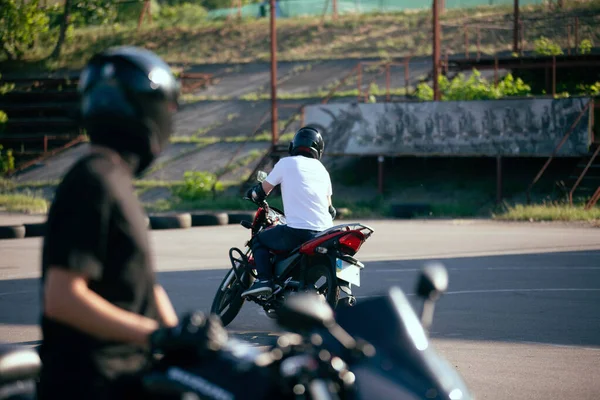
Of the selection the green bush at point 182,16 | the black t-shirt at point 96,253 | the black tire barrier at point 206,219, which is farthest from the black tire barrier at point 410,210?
the green bush at point 182,16

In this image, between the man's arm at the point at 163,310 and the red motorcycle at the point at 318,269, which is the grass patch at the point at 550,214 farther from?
the man's arm at the point at 163,310

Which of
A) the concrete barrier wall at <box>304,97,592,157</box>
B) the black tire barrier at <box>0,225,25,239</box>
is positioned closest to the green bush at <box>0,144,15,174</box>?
the concrete barrier wall at <box>304,97,592,157</box>

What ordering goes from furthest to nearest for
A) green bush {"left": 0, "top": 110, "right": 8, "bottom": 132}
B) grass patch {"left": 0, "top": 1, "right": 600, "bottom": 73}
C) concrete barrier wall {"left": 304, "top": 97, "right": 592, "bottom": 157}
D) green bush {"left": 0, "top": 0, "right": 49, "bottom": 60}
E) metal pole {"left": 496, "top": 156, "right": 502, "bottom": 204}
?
green bush {"left": 0, "top": 0, "right": 49, "bottom": 60}, grass patch {"left": 0, "top": 1, "right": 600, "bottom": 73}, green bush {"left": 0, "top": 110, "right": 8, "bottom": 132}, metal pole {"left": 496, "top": 156, "right": 502, "bottom": 204}, concrete barrier wall {"left": 304, "top": 97, "right": 592, "bottom": 157}

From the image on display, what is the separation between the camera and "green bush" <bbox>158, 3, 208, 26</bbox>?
2396 inches

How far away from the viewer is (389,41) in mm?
51031

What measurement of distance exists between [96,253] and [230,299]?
21.5ft

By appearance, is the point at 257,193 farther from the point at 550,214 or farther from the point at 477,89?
the point at 477,89

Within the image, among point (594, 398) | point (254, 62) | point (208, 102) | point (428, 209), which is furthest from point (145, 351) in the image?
point (254, 62)

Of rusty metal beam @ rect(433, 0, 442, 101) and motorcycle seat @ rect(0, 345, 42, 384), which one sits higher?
motorcycle seat @ rect(0, 345, 42, 384)

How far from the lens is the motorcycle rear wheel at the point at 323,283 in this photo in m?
8.83

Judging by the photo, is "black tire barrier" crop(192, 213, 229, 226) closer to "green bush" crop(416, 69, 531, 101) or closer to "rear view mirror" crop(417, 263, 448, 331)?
"green bush" crop(416, 69, 531, 101)

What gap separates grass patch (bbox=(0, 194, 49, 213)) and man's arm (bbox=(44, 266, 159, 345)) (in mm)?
26993

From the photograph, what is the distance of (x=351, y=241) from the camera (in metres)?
8.92

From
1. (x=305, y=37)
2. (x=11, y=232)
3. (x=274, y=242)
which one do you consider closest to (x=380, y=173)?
(x=11, y=232)
